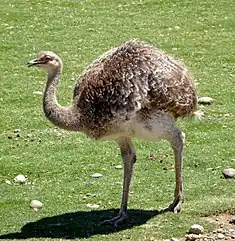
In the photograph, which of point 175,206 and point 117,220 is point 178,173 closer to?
point 175,206

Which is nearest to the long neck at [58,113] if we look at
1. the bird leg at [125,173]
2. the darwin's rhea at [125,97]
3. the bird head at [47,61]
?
the darwin's rhea at [125,97]

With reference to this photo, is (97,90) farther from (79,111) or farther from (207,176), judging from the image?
(207,176)

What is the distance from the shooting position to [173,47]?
14391 millimetres

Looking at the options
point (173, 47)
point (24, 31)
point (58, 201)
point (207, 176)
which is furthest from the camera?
point (24, 31)

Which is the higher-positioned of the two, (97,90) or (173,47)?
(97,90)

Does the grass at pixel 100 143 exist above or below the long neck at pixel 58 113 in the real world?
below

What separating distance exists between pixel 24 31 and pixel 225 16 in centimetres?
358

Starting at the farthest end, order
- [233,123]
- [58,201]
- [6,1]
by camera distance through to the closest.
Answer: [6,1]
[233,123]
[58,201]

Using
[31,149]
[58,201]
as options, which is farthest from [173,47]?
[58,201]

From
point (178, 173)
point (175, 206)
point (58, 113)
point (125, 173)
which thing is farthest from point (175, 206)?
point (58, 113)

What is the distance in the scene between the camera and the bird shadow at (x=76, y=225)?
761cm

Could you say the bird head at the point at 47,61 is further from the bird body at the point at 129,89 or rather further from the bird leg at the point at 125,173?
the bird leg at the point at 125,173

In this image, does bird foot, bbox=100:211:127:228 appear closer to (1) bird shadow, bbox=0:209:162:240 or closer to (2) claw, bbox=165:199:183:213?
(1) bird shadow, bbox=0:209:162:240

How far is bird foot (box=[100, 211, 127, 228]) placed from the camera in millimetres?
7829
